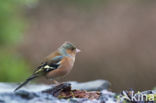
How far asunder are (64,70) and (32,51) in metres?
12.3

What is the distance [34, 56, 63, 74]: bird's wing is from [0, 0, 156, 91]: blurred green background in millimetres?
8770

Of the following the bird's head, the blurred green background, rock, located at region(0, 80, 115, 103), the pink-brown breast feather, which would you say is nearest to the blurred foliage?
Result: the bird's head

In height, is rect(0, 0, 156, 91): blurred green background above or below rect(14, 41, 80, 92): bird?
above

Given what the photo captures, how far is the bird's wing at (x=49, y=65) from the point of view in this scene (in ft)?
17.0

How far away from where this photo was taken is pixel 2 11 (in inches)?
362

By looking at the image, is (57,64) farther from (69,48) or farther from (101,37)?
(101,37)

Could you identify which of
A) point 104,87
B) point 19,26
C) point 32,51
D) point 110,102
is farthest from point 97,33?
point 110,102

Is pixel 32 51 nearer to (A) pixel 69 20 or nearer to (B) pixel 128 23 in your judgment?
(A) pixel 69 20

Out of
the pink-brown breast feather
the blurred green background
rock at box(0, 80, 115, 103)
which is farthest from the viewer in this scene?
the blurred green background

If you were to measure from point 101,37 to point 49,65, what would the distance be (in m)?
12.8

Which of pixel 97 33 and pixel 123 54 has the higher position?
pixel 97 33

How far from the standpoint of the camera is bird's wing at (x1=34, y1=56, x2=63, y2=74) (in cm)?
518

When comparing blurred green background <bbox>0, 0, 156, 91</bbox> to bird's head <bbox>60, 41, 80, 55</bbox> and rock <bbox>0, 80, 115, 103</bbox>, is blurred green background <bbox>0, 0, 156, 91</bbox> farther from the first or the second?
rock <bbox>0, 80, 115, 103</bbox>

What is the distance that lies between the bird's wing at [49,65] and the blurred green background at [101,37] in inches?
345
